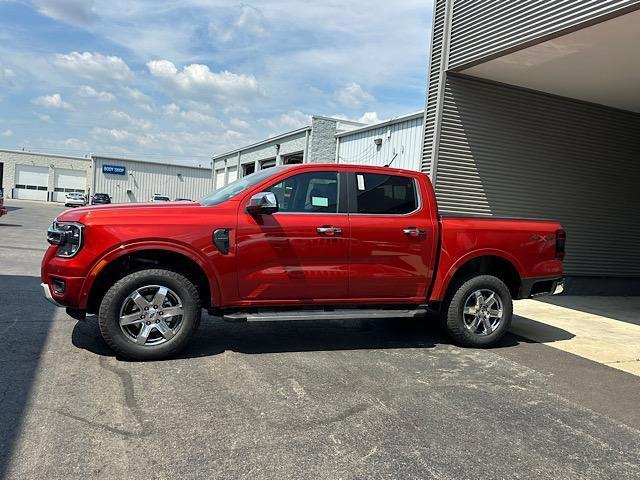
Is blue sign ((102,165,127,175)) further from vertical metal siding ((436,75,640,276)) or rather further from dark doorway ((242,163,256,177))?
vertical metal siding ((436,75,640,276))

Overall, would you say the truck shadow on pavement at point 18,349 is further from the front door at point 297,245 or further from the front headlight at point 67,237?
the front door at point 297,245

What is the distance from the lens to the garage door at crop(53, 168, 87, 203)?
62.1 meters

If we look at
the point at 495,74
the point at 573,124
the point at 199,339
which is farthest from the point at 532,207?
the point at 199,339

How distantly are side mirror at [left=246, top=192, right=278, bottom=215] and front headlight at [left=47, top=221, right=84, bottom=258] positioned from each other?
5.03ft

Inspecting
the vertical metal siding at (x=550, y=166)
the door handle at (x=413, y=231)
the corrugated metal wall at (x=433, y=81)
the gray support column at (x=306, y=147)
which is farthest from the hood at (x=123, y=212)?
the gray support column at (x=306, y=147)

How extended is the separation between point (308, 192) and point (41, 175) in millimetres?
66235

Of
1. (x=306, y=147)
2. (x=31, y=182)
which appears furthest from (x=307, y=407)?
(x=31, y=182)

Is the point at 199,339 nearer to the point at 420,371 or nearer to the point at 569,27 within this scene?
the point at 420,371

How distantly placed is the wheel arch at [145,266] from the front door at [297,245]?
14.8 inches

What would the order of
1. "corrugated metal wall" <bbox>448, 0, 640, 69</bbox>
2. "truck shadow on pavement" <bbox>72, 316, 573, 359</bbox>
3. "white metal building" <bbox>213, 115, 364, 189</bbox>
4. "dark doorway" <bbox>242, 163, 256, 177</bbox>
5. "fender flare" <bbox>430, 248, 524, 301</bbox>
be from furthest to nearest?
"dark doorway" <bbox>242, 163, 256, 177</bbox>
"white metal building" <bbox>213, 115, 364, 189</bbox>
"corrugated metal wall" <bbox>448, 0, 640, 69</bbox>
"fender flare" <bbox>430, 248, 524, 301</bbox>
"truck shadow on pavement" <bbox>72, 316, 573, 359</bbox>

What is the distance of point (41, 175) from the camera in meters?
61.8

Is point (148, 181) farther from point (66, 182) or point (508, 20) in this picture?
point (508, 20)

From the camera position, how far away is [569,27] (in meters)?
6.84

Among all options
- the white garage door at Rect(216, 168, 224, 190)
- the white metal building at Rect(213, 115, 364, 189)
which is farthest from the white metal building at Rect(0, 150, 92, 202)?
the white metal building at Rect(213, 115, 364, 189)
